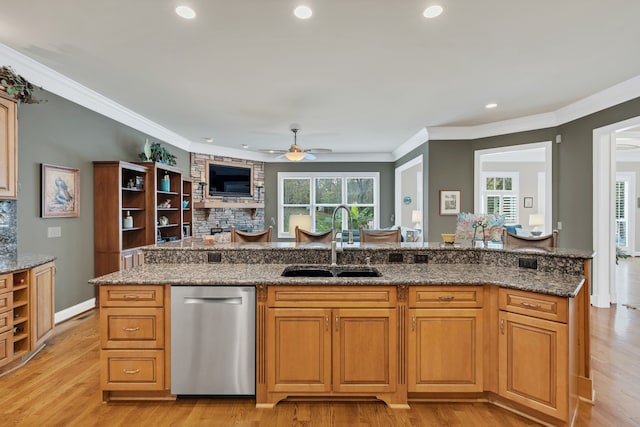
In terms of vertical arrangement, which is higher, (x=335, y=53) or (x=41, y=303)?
(x=335, y=53)

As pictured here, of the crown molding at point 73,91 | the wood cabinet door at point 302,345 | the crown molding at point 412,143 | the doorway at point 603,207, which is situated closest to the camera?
the wood cabinet door at point 302,345

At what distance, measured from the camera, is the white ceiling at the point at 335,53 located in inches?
98.0

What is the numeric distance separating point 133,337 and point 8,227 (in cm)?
201

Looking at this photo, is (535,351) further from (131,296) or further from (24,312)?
(24,312)

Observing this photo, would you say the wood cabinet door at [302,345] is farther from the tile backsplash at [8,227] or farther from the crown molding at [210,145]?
the crown molding at [210,145]

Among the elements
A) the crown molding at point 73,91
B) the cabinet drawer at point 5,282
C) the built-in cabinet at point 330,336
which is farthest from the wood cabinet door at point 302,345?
the crown molding at point 73,91

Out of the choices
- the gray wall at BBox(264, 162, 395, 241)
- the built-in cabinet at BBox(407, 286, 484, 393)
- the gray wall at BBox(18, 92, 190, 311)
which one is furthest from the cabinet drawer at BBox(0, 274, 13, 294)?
the gray wall at BBox(264, 162, 395, 241)

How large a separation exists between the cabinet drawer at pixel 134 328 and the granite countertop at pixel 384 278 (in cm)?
20

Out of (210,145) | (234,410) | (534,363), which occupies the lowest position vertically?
(234,410)

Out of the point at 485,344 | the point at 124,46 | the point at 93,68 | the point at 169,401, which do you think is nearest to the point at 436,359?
the point at 485,344

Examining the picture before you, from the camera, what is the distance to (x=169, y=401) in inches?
92.3

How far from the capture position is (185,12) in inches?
97.6

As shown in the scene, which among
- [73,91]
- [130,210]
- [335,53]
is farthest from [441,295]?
[130,210]

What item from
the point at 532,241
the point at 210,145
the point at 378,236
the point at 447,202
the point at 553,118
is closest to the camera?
the point at 532,241
